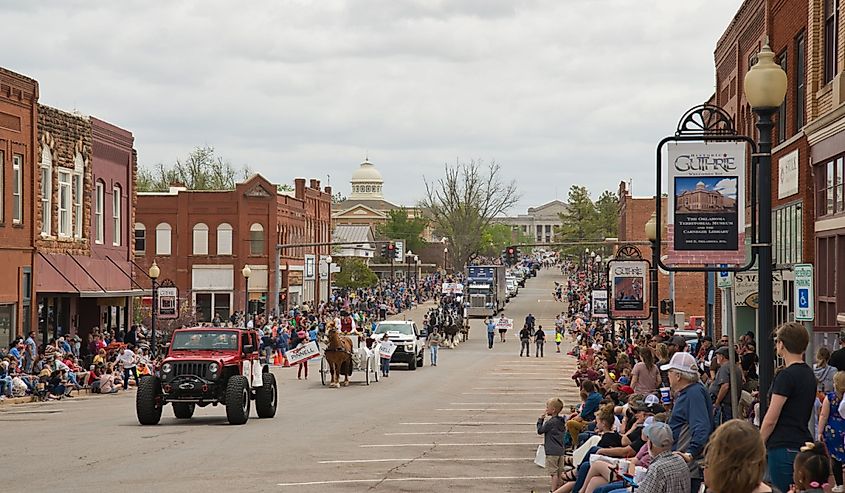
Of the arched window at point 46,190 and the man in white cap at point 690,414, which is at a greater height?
the arched window at point 46,190

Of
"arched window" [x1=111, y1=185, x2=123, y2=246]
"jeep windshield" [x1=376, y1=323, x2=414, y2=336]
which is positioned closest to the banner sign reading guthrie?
"jeep windshield" [x1=376, y1=323, x2=414, y2=336]

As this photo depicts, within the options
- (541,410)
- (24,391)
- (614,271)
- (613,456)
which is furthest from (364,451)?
(614,271)

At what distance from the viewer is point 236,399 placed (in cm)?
2455

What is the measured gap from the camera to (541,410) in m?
29.6

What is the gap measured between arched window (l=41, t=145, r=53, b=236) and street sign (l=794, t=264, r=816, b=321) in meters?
31.5

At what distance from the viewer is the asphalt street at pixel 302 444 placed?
16781 millimetres

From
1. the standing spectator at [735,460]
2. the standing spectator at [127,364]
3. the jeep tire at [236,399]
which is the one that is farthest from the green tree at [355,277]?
the standing spectator at [735,460]

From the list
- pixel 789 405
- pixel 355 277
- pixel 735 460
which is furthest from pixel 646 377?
pixel 355 277

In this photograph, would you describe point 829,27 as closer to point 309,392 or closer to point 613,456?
point 613,456

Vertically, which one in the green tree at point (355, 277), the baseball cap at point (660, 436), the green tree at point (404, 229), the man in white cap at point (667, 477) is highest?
the green tree at point (404, 229)

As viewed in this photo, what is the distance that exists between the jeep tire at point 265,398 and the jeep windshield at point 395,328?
20.5m

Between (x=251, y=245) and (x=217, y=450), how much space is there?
62075mm

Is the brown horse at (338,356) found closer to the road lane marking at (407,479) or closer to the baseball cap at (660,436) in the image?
the road lane marking at (407,479)

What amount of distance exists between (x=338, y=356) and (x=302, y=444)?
1569 cm
